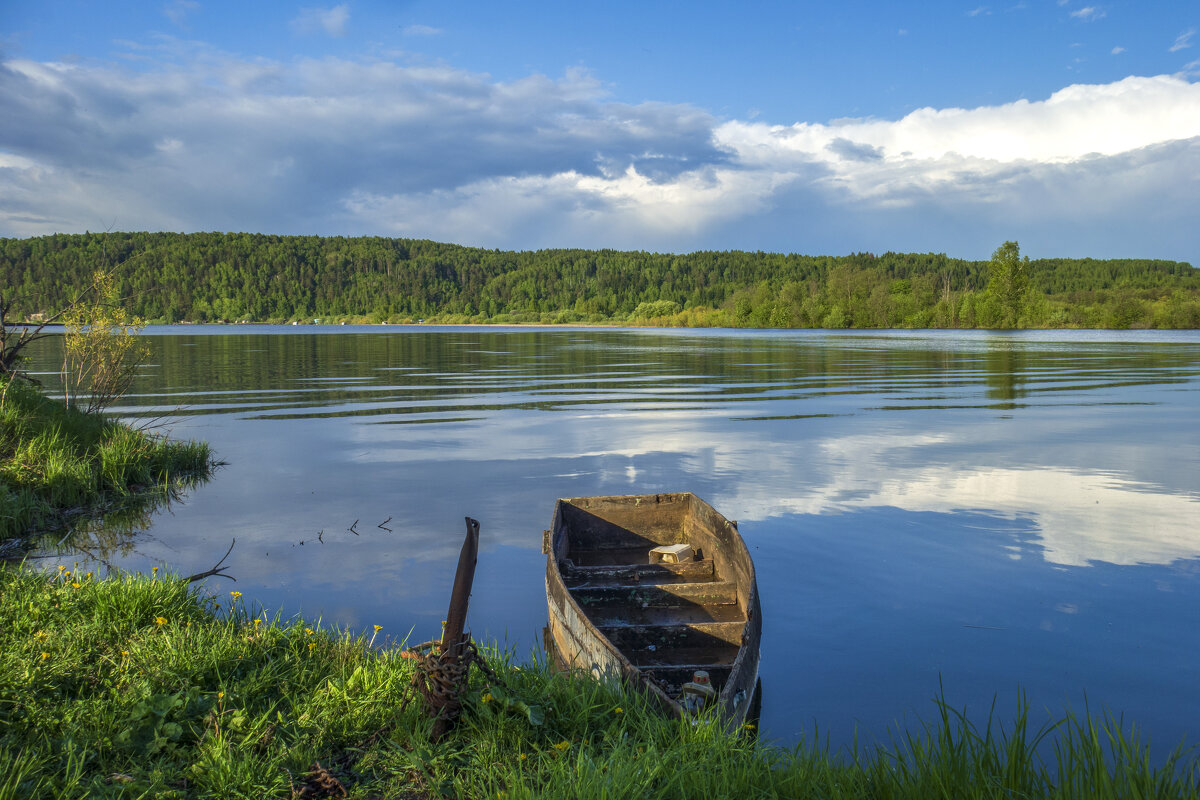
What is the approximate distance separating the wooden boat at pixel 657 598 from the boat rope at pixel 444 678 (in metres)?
1.20

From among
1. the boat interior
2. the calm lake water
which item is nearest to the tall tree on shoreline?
the calm lake water

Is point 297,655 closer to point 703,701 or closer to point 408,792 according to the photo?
point 408,792

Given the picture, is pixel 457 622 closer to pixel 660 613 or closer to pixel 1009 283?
pixel 660 613

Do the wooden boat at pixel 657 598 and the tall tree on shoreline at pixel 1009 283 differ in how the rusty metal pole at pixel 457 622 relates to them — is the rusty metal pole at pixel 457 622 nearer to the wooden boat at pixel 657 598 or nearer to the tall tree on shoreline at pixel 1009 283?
the wooden boat at pixel 657 598

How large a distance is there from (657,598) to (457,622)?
3692 mm

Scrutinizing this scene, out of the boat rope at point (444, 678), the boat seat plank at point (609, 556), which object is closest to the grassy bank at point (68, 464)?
the boat seat plank at point (609, 556)

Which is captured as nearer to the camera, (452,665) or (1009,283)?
(452,665)

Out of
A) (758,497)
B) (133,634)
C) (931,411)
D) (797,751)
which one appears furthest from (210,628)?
(931,411)

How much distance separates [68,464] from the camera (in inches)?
555

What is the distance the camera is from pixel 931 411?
1095 inches

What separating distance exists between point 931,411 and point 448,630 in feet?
85.9

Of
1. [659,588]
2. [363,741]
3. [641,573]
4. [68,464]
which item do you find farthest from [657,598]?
[68,464]

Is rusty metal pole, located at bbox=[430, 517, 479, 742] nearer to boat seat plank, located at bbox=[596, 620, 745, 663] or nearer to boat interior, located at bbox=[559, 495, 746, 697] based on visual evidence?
boat interior, located at bbox=[559, 495, 746, 697]

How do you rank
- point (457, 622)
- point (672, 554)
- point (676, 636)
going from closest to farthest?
point (457, 622), point (676, 636), point (672, 554)
